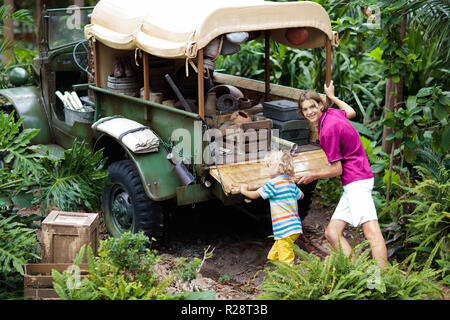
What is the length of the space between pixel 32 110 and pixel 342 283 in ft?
15.9

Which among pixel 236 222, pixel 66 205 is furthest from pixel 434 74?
pixel 66 205

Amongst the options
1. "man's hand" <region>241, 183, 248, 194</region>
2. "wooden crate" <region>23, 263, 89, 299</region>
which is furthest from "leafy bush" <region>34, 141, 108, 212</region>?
"man's hand" <region>241, 183, 248, 194</region>

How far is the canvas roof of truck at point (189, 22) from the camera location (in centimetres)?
479

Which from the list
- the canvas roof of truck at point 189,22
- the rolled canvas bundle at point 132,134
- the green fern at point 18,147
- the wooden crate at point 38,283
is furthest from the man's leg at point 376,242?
the green fern at point 18,147

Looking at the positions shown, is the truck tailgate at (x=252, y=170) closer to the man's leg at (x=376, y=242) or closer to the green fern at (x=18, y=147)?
the man's leg at (x=376, y=242)

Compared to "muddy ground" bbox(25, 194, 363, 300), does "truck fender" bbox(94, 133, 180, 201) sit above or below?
above

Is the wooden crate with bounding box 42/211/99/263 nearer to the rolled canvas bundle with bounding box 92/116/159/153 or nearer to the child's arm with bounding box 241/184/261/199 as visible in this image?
the rolled canvas bundle with bounding box 92/116/159/153

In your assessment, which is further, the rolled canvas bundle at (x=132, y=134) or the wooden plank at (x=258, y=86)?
the wooden plank at (x=258, y=86)

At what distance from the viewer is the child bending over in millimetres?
→ 4512

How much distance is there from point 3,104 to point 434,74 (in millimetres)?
5533

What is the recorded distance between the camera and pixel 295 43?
5852 mm

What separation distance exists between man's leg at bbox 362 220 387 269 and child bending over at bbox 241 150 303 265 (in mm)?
573

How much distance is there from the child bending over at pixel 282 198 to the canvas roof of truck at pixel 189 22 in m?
1.16
